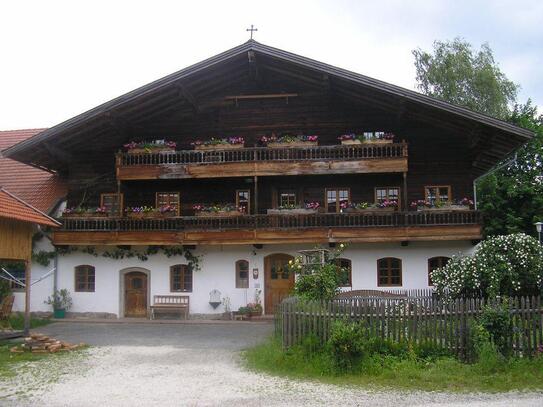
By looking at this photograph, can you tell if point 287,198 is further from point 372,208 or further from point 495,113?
point 495,113

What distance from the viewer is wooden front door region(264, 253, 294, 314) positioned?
22122mm

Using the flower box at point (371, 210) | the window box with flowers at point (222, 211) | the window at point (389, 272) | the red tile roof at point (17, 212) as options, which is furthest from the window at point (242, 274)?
the red tile roof at point (17, 212)

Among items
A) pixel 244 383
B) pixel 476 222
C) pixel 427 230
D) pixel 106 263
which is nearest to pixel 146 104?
pixel 106 263

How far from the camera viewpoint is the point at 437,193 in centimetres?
2242

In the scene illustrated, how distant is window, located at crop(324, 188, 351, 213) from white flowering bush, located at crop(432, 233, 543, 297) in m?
6.37

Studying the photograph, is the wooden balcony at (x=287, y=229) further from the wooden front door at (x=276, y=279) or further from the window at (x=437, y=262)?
the wooden front door at (x=276, y=279)

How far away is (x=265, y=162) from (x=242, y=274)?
4466 millimetres

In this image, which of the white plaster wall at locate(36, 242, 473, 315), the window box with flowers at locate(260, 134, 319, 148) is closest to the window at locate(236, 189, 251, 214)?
the white plaster wall at locate(36, 242, 473, 315)

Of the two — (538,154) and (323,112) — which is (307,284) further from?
(538,154)

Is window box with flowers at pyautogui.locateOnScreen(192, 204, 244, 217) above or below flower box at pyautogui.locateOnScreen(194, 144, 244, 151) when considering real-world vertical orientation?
below

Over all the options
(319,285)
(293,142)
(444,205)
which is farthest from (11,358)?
(444,205)

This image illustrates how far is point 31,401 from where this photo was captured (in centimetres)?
919

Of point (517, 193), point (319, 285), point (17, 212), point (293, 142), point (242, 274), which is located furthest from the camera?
point (517, 193)

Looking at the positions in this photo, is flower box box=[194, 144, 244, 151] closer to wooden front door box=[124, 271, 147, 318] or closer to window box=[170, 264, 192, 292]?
window box=[170, 264, 192, 292]
